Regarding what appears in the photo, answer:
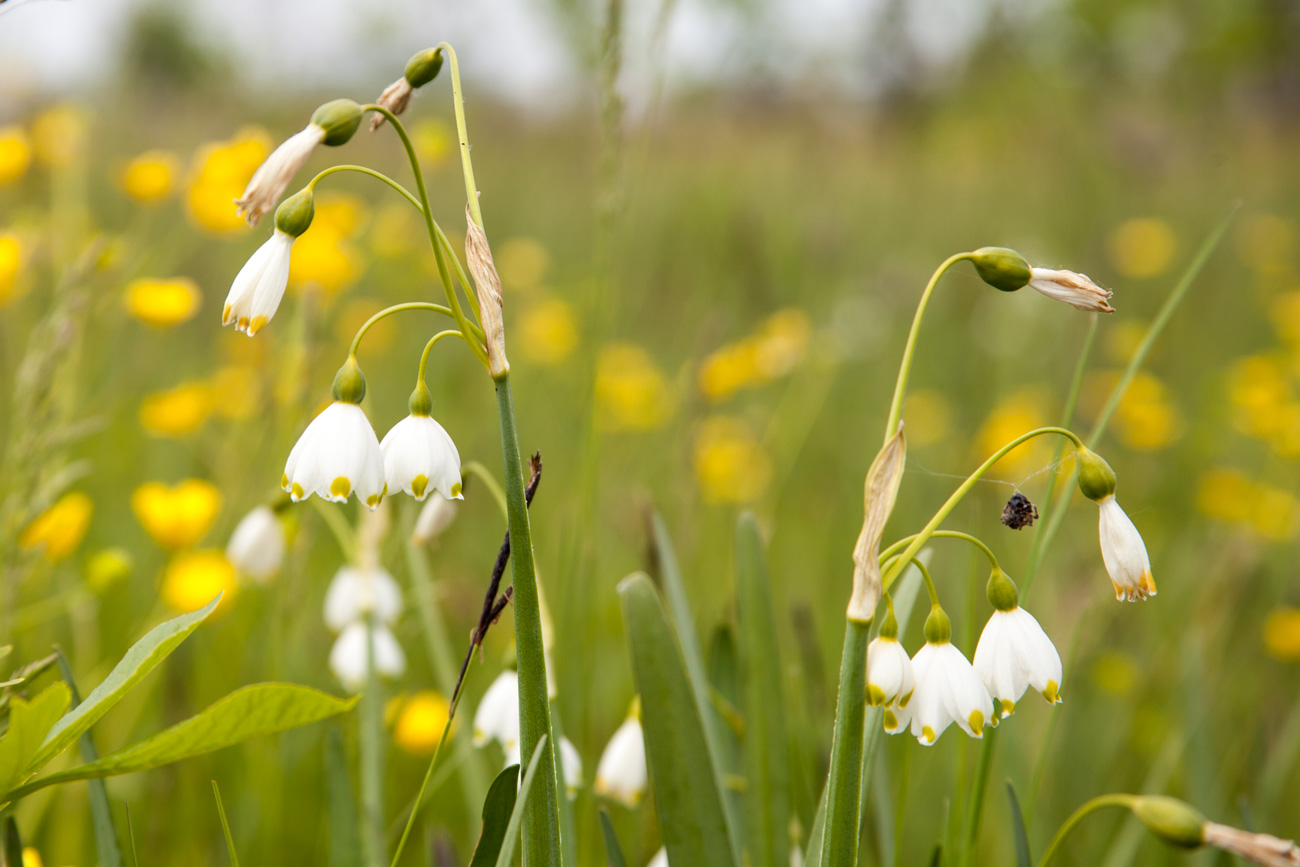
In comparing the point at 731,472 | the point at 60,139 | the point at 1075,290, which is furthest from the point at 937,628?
the point at 60,139

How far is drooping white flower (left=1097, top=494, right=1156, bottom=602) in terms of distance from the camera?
649mm

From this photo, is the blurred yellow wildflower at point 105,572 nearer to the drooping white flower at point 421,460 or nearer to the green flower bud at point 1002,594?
the drooping white flower at point 421,460

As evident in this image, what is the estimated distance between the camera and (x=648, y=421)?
2.93m

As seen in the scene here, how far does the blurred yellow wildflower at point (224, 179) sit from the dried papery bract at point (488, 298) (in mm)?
1032

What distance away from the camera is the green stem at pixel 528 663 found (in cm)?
60

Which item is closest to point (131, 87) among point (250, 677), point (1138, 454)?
point (250, 677)

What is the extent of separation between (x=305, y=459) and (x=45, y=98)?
5449 millimetres

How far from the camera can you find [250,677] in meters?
1.61

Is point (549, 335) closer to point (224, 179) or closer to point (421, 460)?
point (224, 179)

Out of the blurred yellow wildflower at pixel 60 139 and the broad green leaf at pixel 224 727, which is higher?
the blurred yellow wildflower at pixel 60 139

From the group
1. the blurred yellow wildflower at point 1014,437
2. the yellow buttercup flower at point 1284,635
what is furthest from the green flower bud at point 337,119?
the blurred yellow wildflower at point 1014,437

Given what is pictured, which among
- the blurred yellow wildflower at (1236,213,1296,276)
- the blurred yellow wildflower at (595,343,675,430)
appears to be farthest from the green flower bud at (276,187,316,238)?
the blurred yellow wildflower at (1236,213,1296,276)

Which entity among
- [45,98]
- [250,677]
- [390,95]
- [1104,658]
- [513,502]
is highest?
[45,98]

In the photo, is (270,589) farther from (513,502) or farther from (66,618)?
(513,502)
